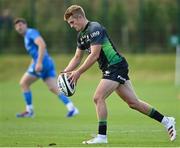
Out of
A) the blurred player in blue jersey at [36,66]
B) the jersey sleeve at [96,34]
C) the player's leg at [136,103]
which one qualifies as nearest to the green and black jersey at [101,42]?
the jersey sleeve at [96,34]

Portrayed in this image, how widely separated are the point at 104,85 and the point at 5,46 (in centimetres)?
3108

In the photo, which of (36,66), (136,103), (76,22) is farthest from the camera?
(36,66)

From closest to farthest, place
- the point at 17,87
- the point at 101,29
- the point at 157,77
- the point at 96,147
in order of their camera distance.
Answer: the point at 96,147 → the point at 101,29 → the point at 17,87 → the point at 157,77

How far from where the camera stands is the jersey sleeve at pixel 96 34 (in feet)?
40.4

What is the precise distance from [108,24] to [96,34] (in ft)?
102

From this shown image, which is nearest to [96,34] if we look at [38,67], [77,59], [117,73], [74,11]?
[74,11]

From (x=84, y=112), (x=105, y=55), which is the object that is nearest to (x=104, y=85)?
(x=105, y=55)

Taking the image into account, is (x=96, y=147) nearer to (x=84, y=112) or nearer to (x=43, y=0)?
(x=84, y=112)

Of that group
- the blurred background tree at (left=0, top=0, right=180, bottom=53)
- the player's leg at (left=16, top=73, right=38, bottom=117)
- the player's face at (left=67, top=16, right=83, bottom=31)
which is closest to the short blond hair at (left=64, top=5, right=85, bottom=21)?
the player's face at (left=67, top=16, right=83, bottom=31)

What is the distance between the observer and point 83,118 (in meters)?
18.8

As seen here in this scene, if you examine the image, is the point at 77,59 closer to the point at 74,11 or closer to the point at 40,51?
the point at 74,11

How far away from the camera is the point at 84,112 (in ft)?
69.3

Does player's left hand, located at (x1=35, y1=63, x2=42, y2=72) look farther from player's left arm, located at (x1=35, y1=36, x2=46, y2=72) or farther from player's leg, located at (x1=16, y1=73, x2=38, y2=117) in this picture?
player's leg, located at (x1=16, y1=73, x2=38, y2=117)

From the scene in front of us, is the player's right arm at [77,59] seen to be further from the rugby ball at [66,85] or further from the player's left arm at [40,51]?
the player's left arm at [40,51]
